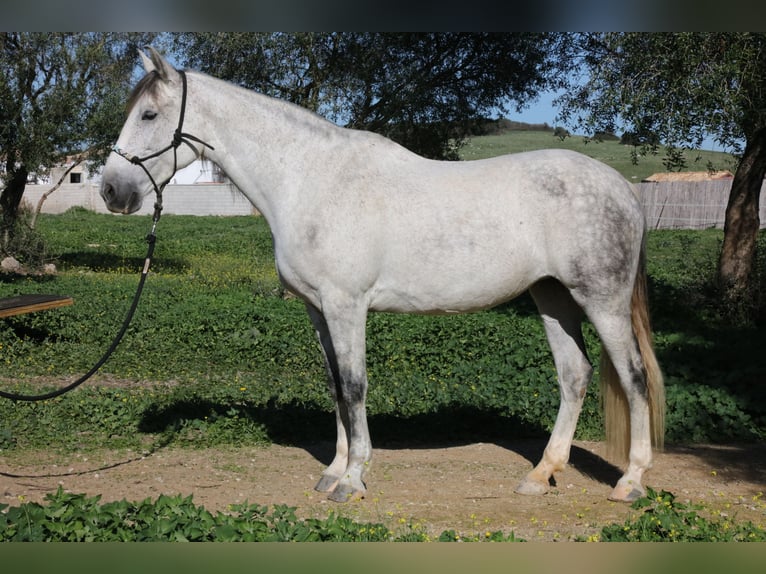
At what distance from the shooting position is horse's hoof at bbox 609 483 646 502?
526 cm

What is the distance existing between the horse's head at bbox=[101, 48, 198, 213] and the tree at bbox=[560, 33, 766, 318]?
673 centimetres

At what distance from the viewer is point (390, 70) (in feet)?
46.5

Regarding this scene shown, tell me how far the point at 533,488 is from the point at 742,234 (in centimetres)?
858

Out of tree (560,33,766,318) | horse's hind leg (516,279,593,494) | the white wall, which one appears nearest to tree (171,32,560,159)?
tree (560,33,766,318)

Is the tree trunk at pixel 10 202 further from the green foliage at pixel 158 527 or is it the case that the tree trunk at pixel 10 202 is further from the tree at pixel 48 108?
the green foliage at pixel 158 527

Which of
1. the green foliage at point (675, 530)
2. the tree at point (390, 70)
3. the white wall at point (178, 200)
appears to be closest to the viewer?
the green foliage at point (675, 530)

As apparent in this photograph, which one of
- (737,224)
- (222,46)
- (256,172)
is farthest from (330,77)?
(256,172)

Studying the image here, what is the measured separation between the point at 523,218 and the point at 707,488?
91.2 inches

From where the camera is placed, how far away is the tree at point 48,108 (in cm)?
1620

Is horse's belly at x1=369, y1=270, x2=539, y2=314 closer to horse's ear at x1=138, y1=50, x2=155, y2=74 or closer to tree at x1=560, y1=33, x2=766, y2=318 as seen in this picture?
horse's ear at x1=138, y1=50, x2=155, y2=74

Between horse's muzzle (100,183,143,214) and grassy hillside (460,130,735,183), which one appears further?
grassy hillside (460,130,735,183)

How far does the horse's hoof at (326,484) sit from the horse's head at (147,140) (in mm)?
2200

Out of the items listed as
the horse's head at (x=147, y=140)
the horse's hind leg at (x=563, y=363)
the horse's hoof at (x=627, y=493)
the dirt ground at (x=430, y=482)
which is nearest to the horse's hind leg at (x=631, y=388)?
the horse's hoof at (x=627, y=493)

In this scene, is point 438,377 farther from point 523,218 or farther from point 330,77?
point 330,77
